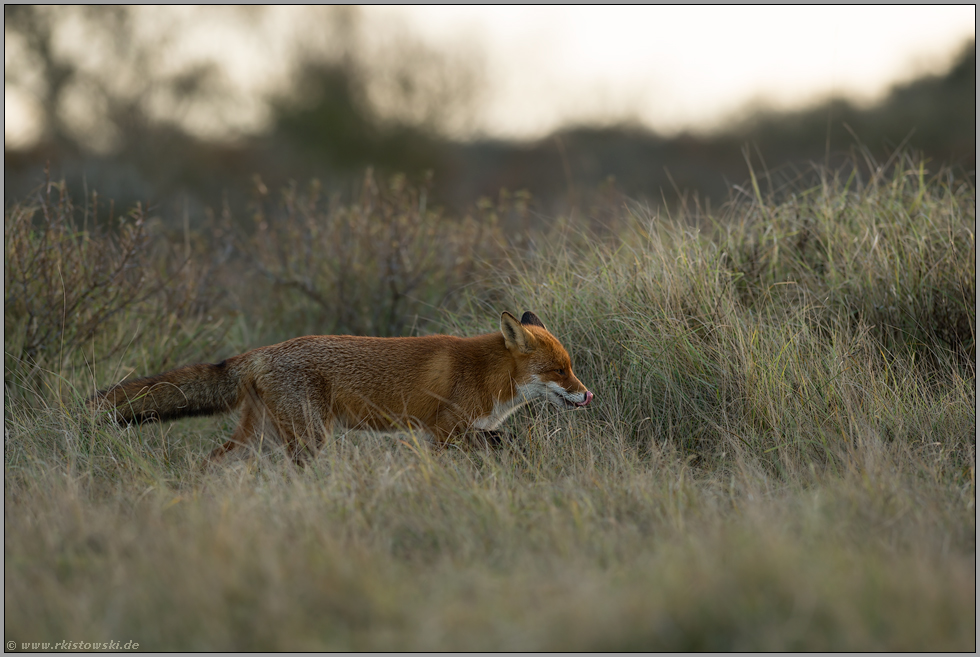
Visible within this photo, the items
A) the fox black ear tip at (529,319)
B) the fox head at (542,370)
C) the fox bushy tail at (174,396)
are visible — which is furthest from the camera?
the fox black ear tip at (529,319)

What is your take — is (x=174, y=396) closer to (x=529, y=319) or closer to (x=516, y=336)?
(x=516, y=336)

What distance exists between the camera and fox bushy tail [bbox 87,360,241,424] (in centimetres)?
421

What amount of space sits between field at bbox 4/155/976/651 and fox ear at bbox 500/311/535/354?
596 mm

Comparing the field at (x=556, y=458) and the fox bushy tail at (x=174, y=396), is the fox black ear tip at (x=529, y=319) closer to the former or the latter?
the field at (x=556, y=458)

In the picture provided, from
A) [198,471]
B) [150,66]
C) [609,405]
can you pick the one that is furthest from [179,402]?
[150,66]

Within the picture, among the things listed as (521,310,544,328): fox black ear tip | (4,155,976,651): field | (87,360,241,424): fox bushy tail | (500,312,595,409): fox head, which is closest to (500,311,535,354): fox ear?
(500,312,595,409): fox head

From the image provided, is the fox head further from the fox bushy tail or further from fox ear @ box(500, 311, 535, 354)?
the fox bushy tail

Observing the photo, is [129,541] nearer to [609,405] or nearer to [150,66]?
[609,405]

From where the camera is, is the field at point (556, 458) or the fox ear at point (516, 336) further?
the fox ear at point (516, 336)

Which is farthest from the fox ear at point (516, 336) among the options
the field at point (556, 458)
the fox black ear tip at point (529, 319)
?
the field at point (556, 458)

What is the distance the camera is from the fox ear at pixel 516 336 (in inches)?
169

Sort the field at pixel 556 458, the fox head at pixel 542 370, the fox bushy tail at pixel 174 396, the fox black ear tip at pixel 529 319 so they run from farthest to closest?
the fox black ear tip at pixel 529 319
the fox head at pixel 542 370
the fox bushy tail at pixel 174 396
the field at pixel 556 458

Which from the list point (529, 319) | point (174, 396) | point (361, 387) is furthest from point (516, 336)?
point (174, 396)

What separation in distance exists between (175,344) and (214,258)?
6.59 feet
